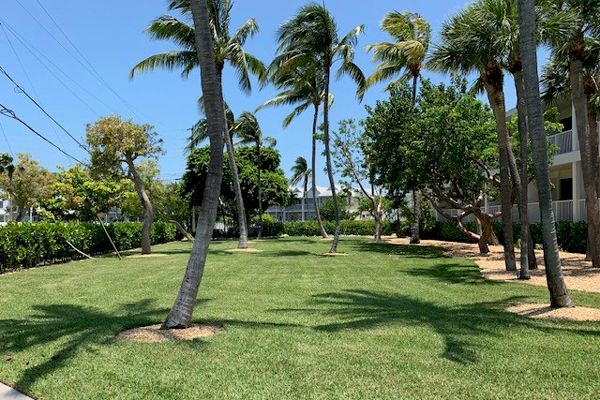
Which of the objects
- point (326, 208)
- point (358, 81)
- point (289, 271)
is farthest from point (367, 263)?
point (326, 208)

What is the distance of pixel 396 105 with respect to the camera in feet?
83.3

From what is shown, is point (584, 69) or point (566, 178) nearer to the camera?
point (584, 69)

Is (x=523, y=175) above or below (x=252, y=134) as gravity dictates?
below

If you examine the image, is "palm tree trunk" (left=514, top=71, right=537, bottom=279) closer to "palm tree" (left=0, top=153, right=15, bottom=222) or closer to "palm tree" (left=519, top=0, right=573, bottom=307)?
"palm tree" (left=519, top=0, right=573, bottom=307)

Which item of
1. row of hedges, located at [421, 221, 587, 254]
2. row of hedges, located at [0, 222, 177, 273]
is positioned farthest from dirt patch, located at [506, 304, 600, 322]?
row of hedges, located at [0, 222, 177, 273]

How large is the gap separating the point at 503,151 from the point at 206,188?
1025cm

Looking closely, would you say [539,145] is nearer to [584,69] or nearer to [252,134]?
[584,69]

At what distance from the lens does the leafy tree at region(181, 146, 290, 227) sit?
42531 mm

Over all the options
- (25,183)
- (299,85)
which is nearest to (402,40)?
(299,85)

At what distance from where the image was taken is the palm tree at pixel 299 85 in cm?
2339

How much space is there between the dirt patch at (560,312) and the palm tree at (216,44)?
58.2 feet

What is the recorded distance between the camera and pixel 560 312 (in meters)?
8.30

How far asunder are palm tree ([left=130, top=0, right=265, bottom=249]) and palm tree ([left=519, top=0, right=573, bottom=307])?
1643 cm

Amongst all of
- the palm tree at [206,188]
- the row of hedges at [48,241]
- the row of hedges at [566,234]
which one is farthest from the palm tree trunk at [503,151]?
the row of hedges at [48,241]
